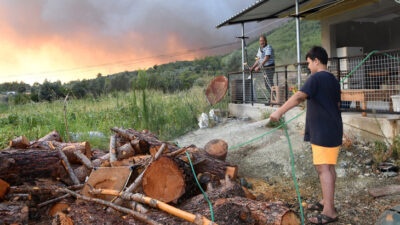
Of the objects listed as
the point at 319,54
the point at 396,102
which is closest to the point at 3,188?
the point at 319,54

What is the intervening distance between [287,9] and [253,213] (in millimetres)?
7711

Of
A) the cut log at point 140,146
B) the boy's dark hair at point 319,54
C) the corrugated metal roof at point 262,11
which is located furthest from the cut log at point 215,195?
the corrugated metal roof at point 262,11

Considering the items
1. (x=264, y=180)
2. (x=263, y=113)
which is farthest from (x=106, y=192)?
(x=263, y=113)

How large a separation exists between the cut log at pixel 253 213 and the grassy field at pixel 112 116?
433 centimetres

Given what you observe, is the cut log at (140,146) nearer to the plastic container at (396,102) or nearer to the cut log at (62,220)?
the cut log at (62,220)

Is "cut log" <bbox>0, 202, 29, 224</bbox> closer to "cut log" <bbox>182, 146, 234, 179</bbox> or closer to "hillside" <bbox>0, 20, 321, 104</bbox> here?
"cut log" <bbox>182, 146, 234, 179</bbox>

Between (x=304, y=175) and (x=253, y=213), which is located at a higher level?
(x=253, y=213)

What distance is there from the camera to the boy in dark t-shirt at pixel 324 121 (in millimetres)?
3176

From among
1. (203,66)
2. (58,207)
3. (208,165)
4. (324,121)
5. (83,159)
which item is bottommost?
(58,207)

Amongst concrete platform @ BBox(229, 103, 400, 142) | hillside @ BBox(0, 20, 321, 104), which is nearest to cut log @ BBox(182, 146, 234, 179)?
concrete platform @ BBox(229, 103, 400, 142)

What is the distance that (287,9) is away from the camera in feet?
30.1

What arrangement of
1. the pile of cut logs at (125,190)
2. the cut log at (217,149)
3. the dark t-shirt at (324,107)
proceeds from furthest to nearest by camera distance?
the cut log at (217,149), the dark t-shirt at (324,107), the pile of cut logs at (125,190)

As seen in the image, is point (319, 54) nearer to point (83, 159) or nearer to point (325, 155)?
point (325, 155)

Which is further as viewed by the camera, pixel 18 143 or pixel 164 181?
pixel 18 143
